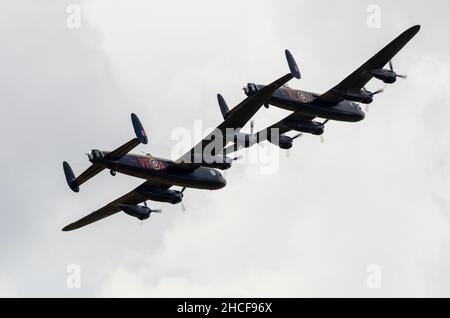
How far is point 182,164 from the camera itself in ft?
280

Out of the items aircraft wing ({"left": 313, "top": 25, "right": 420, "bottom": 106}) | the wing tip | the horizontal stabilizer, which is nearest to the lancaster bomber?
aircraft wing ({"left": 313, "top": 25, "right": 420, "bottom": 106})

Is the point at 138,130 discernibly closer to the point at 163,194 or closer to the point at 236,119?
the point at 236,119

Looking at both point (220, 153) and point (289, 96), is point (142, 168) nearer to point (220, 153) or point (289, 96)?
point (220, 153)

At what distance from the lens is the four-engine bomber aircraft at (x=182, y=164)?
3184 inches

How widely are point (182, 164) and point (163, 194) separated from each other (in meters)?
7.32

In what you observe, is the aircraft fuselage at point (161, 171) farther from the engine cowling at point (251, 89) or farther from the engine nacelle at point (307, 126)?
the engine nacelle at point (307, 126)

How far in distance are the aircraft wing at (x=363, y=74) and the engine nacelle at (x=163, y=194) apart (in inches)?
573

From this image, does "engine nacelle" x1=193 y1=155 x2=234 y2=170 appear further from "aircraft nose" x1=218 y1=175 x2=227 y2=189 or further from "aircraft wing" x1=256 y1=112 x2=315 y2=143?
"aircraft wing" x1=256 y1=112 x2=315 y2=143

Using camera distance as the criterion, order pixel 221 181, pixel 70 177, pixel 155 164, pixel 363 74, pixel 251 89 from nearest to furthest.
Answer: pixel 155 164 → pixel 251 89 → pixel 70 177 → pixel 221 181 → pixel 363 74

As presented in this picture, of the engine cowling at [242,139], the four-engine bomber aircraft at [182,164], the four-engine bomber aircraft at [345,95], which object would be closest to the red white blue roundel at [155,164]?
the four-engine bomber aircraft at [182,164]

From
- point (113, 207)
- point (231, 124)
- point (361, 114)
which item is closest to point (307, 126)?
point (361, 114)
